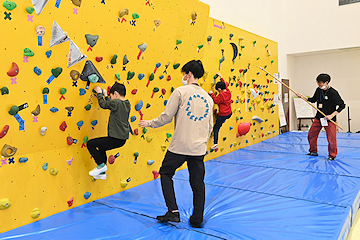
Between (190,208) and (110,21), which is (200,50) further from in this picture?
(190,208)

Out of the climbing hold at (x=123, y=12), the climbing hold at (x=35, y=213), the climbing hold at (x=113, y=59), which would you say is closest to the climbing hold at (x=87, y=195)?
the climbing hold at (x=35, y=213)

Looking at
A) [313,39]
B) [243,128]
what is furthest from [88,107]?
[313,39]

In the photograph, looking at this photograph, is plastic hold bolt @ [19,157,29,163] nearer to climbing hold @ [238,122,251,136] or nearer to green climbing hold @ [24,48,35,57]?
green climbing hold @ [24,48,35,57]

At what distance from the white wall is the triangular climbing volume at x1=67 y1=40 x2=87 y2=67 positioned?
5.76 metres

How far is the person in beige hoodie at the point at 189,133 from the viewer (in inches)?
97.9

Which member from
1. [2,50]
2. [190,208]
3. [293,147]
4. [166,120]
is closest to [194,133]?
[166,120]

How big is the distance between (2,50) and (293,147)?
18.1 ft

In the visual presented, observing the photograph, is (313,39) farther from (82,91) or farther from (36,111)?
(36,111)

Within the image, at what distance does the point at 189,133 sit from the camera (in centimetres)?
248

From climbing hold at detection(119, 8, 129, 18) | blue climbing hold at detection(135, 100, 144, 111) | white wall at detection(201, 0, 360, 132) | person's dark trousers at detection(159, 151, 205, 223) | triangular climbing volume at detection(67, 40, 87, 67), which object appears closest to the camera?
person's dark trousers at detection(159, 151, 205, 223)

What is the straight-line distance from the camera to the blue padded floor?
243 centimetres

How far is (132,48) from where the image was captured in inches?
134

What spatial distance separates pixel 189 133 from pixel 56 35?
149 cm

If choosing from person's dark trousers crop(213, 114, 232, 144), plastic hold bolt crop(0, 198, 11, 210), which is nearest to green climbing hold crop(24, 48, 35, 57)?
plastic hold bolt crop(0, 198, 11, 210)
